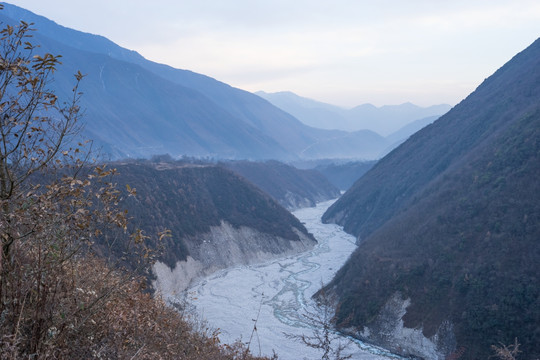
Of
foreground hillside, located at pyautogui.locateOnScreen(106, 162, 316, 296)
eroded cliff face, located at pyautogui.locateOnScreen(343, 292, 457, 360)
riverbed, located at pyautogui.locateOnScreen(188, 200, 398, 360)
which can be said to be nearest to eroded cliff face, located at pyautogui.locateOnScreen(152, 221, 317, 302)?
foreground hillside, located at pyautogui.locateOnScreen(106, 162, 316, 296)

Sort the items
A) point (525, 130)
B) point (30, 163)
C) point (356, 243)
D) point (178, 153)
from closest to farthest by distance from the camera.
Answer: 1. point (30, 163)
2. point (525, 130)
3. point (356, 243)
4. point (178, 153)

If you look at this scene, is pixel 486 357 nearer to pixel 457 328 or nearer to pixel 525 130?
pixel 457 328

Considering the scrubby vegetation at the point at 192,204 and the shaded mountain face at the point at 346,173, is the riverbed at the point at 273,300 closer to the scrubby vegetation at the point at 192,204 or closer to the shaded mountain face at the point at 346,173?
the scrubby vegetation at the point at 192,204

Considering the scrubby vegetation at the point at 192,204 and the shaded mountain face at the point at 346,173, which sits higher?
the scrubby vegetation at the point at 192,204

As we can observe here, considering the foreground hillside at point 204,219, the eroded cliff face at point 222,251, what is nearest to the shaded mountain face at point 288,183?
the foreground hillside at point 204,219

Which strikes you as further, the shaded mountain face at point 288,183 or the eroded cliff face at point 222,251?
the shaded mountain face at point 288,183

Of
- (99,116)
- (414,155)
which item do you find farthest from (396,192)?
(99,116)

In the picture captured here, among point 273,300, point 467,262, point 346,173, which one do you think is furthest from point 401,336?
point 346,173
